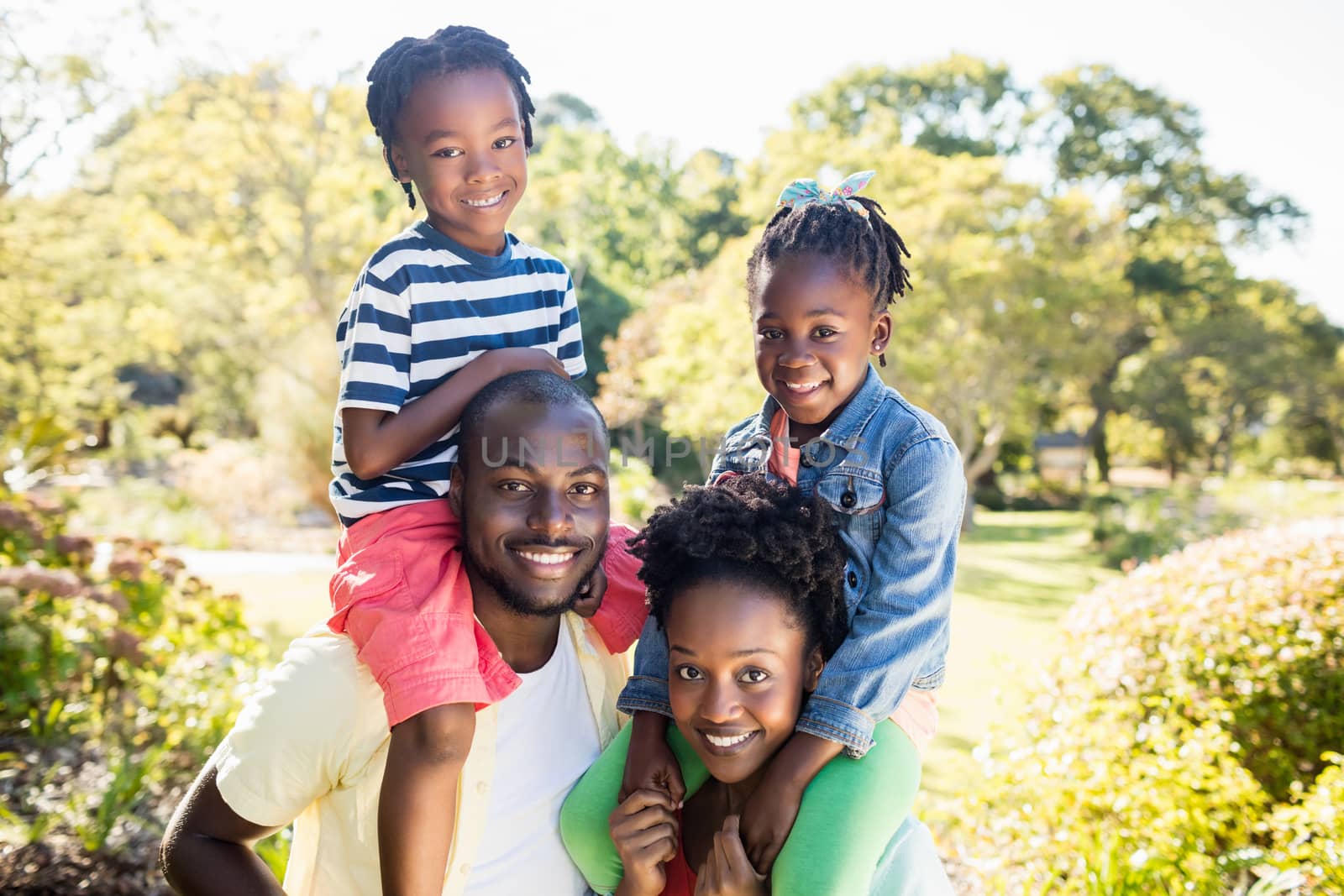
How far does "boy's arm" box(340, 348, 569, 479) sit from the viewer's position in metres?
2.03

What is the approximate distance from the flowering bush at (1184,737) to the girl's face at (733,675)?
2.30 metres

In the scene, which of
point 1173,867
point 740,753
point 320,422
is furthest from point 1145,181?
point 740,753

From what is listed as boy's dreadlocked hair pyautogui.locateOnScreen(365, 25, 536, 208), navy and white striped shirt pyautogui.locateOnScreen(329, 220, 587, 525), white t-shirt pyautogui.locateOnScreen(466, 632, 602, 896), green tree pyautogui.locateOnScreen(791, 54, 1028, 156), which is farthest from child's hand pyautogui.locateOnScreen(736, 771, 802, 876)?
green tree pyautogui.locateOnScreen(791, 54, 1028, 156)

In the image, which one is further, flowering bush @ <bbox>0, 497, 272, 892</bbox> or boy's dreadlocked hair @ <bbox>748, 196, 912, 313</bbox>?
flowering bush @ <bbox>0, 497, 272, 892</bbox>

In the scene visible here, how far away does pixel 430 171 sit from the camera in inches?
88.2

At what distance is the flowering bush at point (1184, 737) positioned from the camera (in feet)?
11.2

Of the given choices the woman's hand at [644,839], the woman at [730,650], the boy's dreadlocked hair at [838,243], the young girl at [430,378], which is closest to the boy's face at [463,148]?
the young girl at [430,378]

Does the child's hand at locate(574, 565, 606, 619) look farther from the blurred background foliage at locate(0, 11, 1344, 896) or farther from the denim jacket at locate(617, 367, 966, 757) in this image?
the blurred background foliage at locate(0, 11, 1344, 896)

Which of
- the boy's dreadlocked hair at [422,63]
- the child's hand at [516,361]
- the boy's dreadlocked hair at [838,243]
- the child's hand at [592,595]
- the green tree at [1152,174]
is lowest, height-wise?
the child's hand at [592,595]

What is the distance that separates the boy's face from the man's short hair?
1.45 ft

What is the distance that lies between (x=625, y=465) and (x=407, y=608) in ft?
46.5

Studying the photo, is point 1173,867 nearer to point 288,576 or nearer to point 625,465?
point 288,576

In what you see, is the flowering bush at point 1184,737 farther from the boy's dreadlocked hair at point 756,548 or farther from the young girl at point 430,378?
the young girl at point 430,378

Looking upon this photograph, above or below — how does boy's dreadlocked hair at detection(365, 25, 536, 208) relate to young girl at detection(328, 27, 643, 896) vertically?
above
